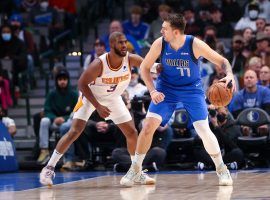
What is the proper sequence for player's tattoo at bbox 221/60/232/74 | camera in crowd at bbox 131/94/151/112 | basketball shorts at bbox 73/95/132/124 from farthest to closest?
camera in crowd at bbox 131/94/151/112
basketball shorts at bbox 73/95/132/124
player's tattoo at bbox 221/60/232/74

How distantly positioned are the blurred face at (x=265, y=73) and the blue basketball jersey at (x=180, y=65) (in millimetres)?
4143

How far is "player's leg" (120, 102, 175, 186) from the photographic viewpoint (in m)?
10.3

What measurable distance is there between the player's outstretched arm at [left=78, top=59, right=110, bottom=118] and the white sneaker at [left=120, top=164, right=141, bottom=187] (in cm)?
73

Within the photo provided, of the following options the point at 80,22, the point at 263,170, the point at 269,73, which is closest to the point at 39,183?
the point at 263,170

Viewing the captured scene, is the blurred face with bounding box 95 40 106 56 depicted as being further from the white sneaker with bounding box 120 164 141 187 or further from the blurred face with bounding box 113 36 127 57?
the white sneaker with bounding box 120 164 141 187

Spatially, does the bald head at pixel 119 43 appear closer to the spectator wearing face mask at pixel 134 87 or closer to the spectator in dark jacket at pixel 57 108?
the spectator wearing face mask at pixel 134 87

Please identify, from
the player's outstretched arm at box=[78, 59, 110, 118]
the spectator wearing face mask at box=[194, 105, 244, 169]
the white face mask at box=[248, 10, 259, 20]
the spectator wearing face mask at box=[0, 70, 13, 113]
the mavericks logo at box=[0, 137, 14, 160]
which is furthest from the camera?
the white face mask at box=[248, 10, 259, 20]

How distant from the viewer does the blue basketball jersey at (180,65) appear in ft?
33.6

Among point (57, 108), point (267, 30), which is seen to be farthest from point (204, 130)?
point (267, 30)

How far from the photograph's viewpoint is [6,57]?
17.4 metres

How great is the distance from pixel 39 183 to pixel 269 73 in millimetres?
4699

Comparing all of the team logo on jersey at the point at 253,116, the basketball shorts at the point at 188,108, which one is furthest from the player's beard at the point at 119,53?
the team logo on jersey at the point at 253,116

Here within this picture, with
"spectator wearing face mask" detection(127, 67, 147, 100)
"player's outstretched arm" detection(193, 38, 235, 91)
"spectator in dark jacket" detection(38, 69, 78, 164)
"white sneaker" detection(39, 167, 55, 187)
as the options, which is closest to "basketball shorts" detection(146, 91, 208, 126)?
"player's outstretched arm" detection(193, 38, 235, 91)

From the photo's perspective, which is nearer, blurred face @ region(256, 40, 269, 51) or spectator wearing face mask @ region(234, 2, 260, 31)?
blurred face @ region(256, 40, 269, 51)
